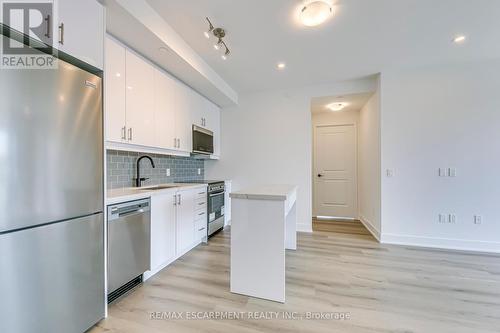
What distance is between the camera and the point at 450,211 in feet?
10.4

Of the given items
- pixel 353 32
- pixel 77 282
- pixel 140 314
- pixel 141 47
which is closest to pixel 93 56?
pixel 141 47

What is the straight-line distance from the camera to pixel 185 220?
9.48ft

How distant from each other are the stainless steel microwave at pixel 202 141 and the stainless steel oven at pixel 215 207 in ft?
2.01

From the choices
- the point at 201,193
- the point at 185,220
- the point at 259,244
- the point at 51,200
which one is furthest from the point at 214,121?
the point at 51,200

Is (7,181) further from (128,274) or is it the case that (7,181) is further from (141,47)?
(141,47)

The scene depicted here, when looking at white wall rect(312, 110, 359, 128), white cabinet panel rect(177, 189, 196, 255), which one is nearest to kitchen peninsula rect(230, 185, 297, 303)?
white cabinet panel rect(177, 189, 196, 255)

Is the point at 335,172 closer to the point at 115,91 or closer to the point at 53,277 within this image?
the point at 115,91

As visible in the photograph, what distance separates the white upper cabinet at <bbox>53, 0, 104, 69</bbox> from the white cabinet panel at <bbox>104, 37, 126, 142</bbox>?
0.46m

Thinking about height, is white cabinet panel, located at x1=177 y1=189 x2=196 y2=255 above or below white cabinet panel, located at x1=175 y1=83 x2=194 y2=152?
below

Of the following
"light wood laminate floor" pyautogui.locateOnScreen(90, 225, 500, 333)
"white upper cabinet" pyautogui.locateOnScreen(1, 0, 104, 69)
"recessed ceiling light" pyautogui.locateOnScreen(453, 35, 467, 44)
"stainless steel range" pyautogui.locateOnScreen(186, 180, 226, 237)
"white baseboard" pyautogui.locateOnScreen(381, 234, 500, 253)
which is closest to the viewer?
"white upper cabinet" pyautogui.locateOnScreen(1, 0, 104, 69)

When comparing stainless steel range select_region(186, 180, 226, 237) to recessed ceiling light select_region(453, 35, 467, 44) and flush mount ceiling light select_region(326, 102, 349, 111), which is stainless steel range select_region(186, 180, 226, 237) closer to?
flush mount ceiling light select_region(326, 102, 349, 111)

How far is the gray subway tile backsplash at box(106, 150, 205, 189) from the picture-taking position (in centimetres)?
252

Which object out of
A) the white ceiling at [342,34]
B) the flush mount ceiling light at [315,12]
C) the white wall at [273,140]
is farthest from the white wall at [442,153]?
the flush mount ceiling light at [315,12]

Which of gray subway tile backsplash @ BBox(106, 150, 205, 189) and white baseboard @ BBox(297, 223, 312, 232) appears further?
white baseboard @ BBox(297, 223, 312, 232)
